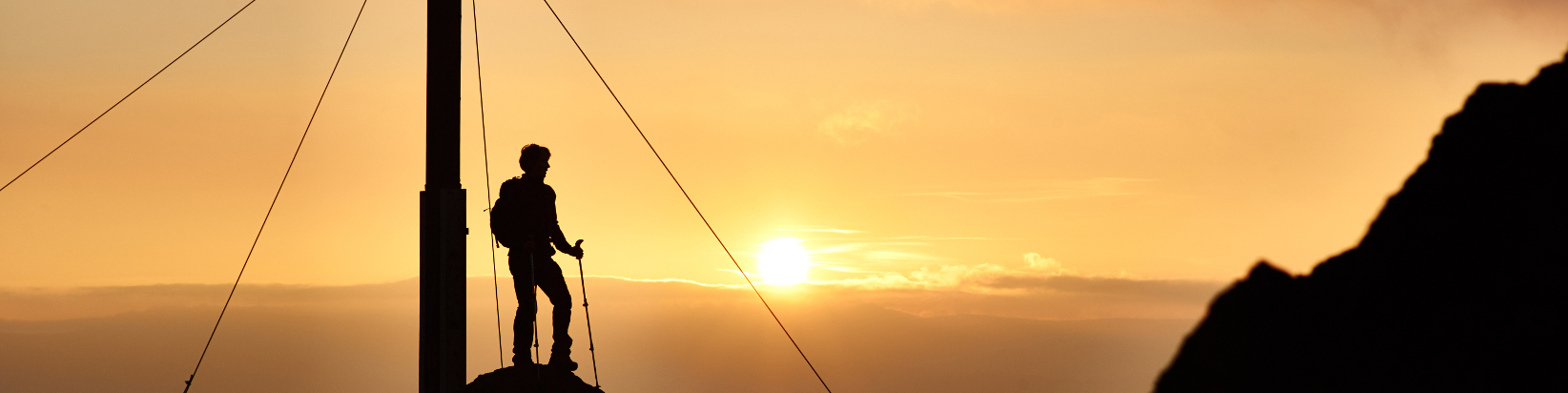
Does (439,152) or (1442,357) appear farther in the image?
(1442,357)

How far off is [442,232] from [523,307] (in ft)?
4.39

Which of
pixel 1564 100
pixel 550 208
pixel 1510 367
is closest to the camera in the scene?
pixel 550 208

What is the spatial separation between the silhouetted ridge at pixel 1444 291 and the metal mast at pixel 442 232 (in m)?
9.73

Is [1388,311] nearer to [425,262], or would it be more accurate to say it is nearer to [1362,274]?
[1362,274]

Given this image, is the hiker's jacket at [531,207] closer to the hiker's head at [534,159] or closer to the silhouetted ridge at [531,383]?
the hiker's head at [534,159]

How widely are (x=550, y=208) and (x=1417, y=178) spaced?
15698 millimetres

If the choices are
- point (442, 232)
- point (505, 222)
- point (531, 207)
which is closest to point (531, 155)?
point (531, 207)

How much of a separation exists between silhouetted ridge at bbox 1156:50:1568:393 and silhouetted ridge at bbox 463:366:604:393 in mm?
8375

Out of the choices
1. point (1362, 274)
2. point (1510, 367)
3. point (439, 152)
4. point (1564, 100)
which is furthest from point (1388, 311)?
point (439, 152)

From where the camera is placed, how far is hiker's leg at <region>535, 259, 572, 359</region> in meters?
10.7

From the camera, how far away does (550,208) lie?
1065 centimetres

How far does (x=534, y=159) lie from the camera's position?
10.5 m

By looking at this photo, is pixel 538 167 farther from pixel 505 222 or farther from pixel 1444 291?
pixel 1444 291

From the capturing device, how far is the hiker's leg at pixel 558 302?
10.7 m
